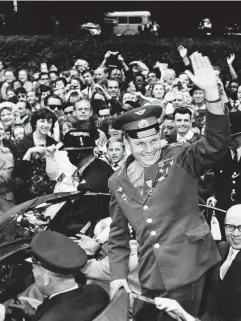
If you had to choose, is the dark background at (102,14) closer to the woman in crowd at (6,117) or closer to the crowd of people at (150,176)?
the woman in crowd at (6,117)

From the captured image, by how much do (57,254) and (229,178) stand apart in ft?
9.49

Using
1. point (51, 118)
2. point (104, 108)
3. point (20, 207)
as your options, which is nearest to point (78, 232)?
point (20, 207)

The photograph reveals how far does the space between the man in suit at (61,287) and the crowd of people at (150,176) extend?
7.7 inches

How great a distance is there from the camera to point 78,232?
170 inches

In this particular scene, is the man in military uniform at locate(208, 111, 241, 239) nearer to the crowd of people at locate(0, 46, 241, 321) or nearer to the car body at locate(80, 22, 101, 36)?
the crowd of people at locate(0, 46, 241, 321)

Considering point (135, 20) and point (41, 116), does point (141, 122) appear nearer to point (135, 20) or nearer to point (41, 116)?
point (41, 116)

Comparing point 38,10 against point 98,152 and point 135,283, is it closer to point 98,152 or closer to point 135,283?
point 98,152

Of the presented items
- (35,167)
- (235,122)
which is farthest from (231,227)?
(35,167)

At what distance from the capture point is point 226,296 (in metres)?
3.34

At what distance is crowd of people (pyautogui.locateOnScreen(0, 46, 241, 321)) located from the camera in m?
2.99

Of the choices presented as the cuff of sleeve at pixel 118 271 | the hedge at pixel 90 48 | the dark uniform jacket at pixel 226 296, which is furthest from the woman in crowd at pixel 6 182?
the hedge at pixel 90 48

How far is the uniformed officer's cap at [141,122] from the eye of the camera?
10.0 ft

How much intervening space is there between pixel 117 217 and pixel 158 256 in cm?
37

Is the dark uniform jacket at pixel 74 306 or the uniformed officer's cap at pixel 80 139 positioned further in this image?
the uniformed officer's cap at pixel 80 139
